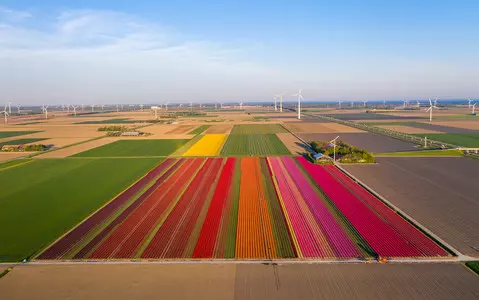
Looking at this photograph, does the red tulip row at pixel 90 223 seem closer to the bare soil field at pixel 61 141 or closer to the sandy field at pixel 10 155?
the sandy field at pixel 10 155

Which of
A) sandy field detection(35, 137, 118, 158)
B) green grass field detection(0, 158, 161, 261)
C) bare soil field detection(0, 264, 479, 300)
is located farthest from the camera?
sandy field detection(35, 137, 118, 158)

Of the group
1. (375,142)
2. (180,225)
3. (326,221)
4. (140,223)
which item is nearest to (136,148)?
(140,223)

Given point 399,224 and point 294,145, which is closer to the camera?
point 399,224

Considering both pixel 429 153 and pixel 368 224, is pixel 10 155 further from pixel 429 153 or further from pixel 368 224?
pixel 429 153

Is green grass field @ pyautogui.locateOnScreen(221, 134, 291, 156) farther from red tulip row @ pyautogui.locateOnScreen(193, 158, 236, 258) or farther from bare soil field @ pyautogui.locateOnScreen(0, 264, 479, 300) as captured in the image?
bare soil field @ pyautogui.locateOnScreen(0, 264, 479, 300)

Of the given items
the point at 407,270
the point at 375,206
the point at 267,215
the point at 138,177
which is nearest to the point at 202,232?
the point at 267,215

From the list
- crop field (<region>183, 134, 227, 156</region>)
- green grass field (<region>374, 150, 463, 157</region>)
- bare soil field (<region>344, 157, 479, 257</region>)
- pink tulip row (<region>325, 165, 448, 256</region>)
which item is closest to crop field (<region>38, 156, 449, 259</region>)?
pink tulip row (<region>325, 165, 448, 256</region>)

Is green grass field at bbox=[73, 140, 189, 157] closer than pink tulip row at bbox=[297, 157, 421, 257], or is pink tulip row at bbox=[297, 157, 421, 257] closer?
pink tulip row at bbox=[297, 157, 421, 257]
